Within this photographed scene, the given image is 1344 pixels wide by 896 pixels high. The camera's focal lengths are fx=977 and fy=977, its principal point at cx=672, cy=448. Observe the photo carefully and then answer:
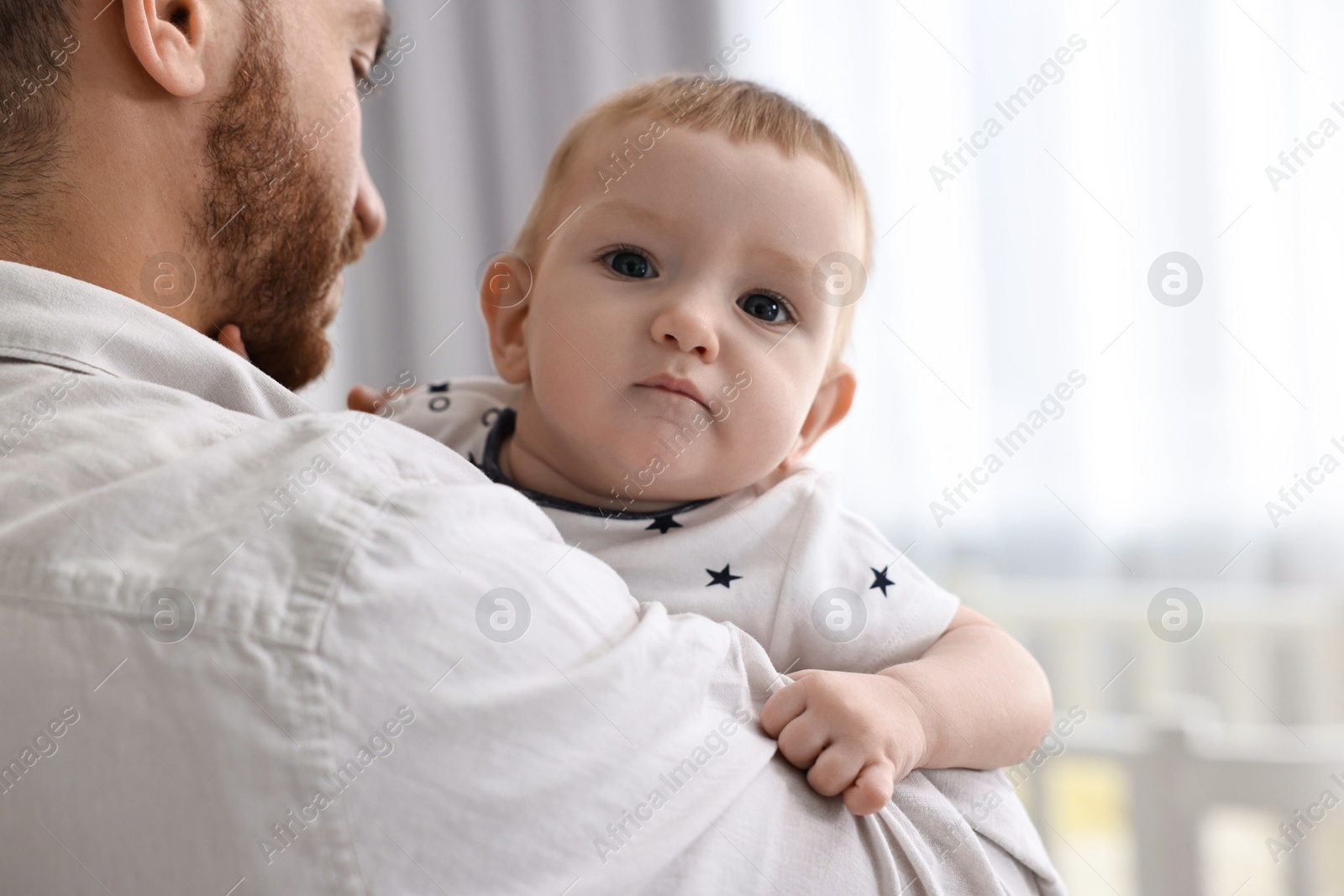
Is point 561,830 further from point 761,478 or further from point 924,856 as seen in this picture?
point 761,478

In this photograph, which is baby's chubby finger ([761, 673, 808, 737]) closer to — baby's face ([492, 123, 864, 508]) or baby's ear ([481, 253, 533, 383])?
baby's face ([492, 123, 864, 508])

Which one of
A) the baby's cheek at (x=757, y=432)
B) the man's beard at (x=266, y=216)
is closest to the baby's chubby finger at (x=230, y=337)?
the man's beard at (x=266, y=216)

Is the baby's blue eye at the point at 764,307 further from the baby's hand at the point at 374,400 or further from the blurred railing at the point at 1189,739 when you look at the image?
the blurred railing at the point at 1189,739

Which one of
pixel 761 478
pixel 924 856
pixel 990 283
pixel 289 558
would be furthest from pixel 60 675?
pixel 990 283

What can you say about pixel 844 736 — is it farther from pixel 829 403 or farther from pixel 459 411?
pixel 459 411

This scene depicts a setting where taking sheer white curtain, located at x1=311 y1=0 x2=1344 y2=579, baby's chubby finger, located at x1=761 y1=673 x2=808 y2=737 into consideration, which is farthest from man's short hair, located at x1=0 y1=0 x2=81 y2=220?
sheer white curtain, located at x1=311 y1=0 x2=1344 y2=579

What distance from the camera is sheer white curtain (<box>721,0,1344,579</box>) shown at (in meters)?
Result: 2.03

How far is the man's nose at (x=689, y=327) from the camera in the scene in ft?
3.06

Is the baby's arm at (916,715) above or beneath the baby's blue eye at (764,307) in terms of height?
beneath

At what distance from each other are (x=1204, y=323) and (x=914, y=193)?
685 mm

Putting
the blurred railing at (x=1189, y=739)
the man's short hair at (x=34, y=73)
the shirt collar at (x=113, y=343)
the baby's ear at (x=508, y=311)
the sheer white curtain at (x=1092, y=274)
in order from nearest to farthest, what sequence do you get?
the shirt collar at (x=113, y=343) → the man's short hair at (x=34, y=73) → the baby's ear at (x=508, y=311) → the blurred railing at (x=1189, y=739) → the sheer white curtain at (x=1092, y=274)

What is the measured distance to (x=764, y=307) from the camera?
103cm

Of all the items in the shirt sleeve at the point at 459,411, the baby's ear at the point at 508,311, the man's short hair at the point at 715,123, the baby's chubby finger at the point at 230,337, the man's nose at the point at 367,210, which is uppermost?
the man's short hair at the point at 715,123

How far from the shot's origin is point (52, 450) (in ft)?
1.97
